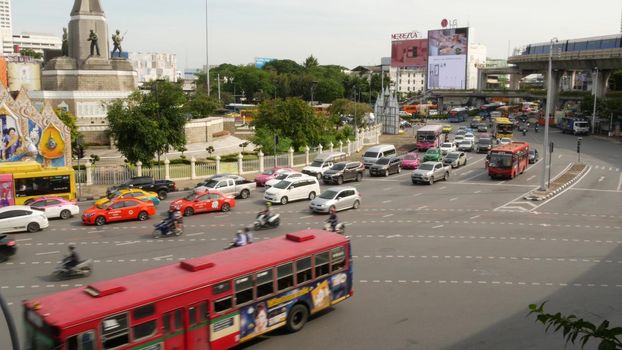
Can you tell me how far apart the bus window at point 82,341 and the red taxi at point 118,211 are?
58.6 feet

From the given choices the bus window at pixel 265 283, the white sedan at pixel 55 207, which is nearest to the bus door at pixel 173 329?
the bus window at pixel 265 283

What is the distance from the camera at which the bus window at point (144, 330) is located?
1089 cm

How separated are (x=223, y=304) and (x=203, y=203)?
17.7m

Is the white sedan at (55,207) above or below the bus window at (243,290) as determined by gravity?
below

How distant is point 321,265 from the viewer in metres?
14.5

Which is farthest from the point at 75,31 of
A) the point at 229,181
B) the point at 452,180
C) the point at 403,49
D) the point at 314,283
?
the point at 403,49

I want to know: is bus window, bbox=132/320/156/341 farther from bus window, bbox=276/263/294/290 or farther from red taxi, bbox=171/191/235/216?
red taxi, bbox=171/191/235/216

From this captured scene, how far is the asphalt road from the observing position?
47.0 feet

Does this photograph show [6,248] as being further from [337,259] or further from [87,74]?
[87,74]

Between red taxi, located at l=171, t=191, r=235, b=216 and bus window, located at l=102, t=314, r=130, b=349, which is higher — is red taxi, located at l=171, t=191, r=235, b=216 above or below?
below

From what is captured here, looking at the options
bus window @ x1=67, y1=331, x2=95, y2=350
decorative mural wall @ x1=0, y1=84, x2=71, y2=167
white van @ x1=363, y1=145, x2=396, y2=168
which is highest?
decorative mural wall @ x1=0, y1=84, x2=71, y2=167

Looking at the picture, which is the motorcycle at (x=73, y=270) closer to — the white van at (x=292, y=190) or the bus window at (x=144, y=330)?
the bus window at (x=144, y=330)

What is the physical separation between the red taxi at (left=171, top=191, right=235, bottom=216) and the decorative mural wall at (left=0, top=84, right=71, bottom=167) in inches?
586

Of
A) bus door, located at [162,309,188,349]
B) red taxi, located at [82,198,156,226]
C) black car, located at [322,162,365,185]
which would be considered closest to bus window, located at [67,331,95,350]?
bus door, located at [162,309,188,349]
